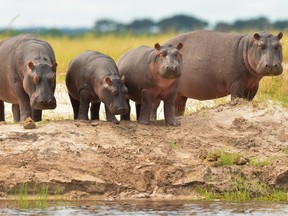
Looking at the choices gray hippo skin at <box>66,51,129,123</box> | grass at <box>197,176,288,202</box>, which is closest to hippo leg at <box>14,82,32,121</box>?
gray hippo skin at <box>66,51,129,123</box>

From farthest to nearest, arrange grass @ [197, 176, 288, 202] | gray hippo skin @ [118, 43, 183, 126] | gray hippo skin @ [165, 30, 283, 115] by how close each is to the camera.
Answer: gray hippo skin @ [165, 30, 283, 115] < gray hippo skin @ [118, 43, 183, 126] < grass @ [197, 176, 288, 202]

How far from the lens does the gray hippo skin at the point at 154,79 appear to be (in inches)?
472

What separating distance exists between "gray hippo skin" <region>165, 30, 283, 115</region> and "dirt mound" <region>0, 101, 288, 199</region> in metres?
1.46

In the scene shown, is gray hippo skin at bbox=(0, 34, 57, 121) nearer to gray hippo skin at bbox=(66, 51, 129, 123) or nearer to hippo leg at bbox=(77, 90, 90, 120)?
gray hippo skin at bbox=(66, 51, 129, 123)

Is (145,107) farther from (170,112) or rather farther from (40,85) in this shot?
(40,85)

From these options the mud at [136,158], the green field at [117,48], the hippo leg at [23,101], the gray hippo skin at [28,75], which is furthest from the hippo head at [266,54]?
the hippo leg at [23,101]

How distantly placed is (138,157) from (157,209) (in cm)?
126

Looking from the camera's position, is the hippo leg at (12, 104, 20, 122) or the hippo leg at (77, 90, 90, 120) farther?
the hippo leg at (12, 104, 20, 122)

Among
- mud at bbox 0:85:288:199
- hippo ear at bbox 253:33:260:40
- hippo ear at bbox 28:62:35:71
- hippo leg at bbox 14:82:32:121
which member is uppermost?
hippo ear at bbox 253:33:260:40

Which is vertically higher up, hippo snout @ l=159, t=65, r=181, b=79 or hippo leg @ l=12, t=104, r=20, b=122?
hippo snout @ l=159, t=65, r=181, b=79

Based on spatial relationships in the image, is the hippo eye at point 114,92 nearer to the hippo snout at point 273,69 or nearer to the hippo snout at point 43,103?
the hippo snout at point 43,103

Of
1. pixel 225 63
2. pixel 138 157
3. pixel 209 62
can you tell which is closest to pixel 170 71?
pixel 138 157

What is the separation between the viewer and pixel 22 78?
12.3 m

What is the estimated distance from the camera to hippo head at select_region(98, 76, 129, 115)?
11805 millimetres
